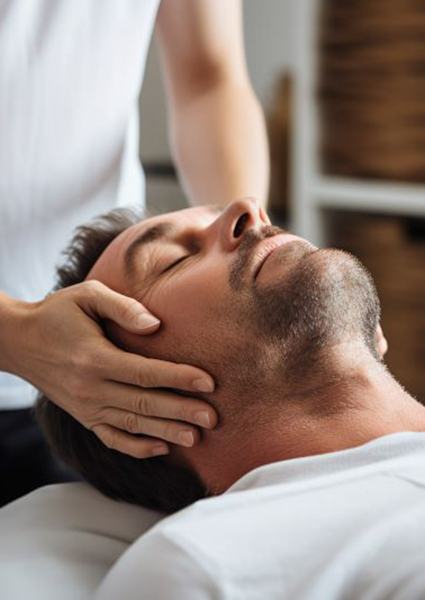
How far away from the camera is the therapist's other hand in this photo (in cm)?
112

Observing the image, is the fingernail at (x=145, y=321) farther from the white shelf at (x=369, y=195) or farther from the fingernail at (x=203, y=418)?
the white shelf at (x=369, y=195)

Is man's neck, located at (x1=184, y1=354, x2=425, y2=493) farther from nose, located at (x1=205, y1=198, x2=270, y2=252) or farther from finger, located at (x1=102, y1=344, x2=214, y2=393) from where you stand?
nose, located at (x1=205, y1=198, x2=270, y2=252)

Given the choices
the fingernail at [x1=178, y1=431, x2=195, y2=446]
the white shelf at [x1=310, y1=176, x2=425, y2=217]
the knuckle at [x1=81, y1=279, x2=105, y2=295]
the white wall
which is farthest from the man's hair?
the white wall

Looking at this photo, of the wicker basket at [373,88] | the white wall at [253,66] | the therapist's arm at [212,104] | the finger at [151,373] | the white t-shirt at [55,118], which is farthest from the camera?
the white wall at [253,66]

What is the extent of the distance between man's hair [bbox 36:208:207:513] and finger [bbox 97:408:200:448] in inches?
4.4

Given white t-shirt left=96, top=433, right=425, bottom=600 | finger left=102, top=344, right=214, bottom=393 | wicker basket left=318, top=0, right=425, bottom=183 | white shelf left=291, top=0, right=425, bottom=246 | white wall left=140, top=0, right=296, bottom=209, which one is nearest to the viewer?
white t-shirt left=96, top=433, right=425, bottom=600

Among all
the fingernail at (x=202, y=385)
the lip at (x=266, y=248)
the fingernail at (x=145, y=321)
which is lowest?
the fingernail at (x=202, y=385)

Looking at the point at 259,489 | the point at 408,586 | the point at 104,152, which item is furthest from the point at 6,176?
the point at 408,586

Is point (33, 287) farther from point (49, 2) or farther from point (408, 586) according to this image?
point (408, 586)

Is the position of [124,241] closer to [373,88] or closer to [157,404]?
[157,404]

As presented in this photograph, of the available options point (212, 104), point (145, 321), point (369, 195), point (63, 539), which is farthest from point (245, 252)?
point (369, 195)

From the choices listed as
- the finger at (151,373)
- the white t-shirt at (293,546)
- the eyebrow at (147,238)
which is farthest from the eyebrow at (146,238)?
the white t-shirt at (293,546)

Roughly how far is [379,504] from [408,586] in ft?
0.32

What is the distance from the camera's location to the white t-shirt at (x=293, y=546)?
0.93 m
